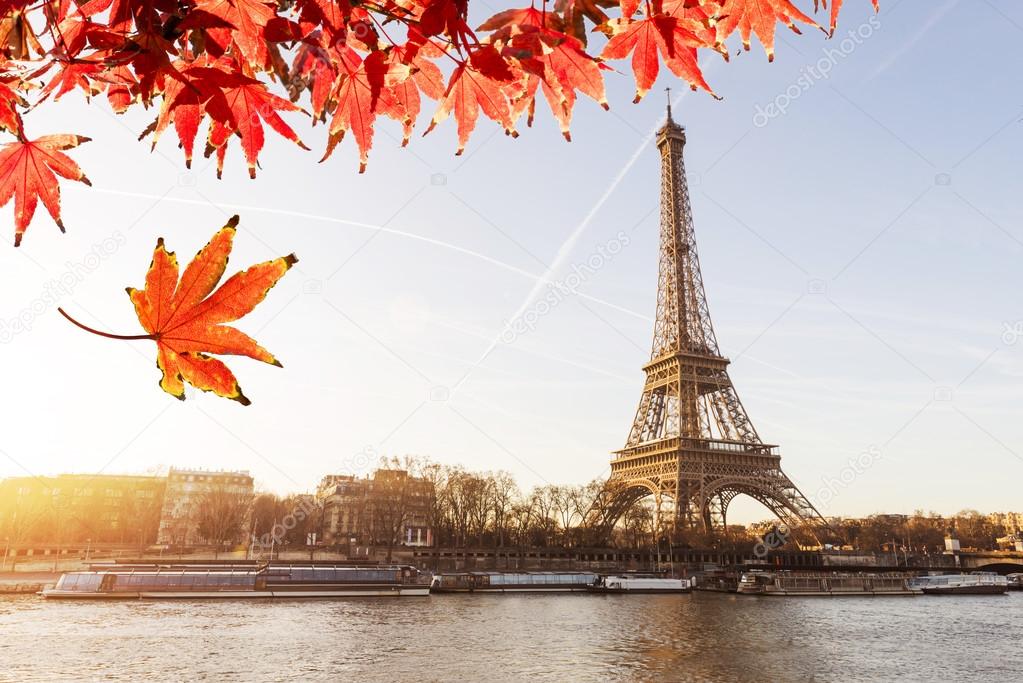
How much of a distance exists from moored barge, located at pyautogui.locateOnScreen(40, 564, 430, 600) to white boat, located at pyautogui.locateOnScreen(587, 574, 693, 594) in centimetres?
1396

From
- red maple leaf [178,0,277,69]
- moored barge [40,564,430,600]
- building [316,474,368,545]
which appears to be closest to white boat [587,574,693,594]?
moored barge [40,564,430,600]

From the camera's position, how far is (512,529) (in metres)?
70.6

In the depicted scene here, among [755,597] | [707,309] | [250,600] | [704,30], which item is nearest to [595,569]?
[755,597]

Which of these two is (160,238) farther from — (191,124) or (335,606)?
(335,606)

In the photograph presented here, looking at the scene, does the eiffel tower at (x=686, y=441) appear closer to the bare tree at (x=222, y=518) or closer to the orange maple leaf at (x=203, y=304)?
the bare tree at (x=222, y=518)

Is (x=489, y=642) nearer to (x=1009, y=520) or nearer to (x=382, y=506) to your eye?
(x=382, y=506)

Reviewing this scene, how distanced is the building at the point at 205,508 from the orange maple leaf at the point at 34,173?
274 ft

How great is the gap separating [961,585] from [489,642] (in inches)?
2042

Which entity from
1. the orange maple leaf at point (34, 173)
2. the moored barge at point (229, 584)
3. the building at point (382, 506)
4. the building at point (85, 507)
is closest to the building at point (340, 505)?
the building at point (382, 506)

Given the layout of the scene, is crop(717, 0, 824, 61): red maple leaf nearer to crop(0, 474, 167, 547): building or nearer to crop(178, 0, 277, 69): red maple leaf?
crop(178, 0, 277, 69): red maple leaf

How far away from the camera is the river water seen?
68.3ft

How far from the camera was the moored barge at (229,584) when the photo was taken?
37812 millimetres

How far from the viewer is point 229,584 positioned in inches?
1583

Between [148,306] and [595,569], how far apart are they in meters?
67.1
